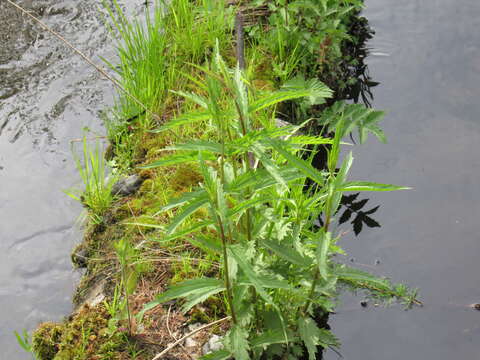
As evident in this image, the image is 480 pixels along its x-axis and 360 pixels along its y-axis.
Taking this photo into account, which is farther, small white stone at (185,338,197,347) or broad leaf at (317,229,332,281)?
small white stone at (185,338,197,347)

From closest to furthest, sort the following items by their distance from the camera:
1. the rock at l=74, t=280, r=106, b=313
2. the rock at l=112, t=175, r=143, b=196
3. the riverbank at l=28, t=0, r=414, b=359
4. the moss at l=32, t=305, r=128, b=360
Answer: the riverbank at l=28, t=0, r=414, b=359
the moss at l=32, t=305, r=128, b=360
the rock at l=74, t=280, r=106, b=313
the rock at l=112, t=175, r=143, b=196

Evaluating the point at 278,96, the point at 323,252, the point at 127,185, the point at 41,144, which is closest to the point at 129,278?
the point at 127,185

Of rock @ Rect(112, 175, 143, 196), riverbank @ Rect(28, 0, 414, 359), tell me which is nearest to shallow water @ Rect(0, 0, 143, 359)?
riverbank @ Rect(28, 0, 414, 359)

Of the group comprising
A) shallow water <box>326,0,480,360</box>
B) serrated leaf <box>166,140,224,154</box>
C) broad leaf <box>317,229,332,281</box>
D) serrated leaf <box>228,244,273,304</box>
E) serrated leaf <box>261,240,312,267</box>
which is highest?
serrated leaf <box>166,140,224,154</box>

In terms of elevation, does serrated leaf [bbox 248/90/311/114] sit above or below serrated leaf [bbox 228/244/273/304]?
above

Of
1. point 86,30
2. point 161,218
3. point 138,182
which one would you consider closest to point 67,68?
point 86,30

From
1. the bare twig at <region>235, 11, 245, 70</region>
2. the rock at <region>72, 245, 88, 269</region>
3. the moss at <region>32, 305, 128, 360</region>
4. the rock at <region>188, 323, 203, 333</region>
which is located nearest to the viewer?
the moss at <region>32, 305, 128, 360</region>

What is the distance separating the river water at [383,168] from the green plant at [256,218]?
0.83 metres

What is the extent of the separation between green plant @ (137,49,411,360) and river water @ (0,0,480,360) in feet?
2.74

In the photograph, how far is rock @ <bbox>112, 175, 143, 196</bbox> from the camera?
3238 mm

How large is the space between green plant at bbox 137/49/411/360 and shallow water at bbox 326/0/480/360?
0.81 m

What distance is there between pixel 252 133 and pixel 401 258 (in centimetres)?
190

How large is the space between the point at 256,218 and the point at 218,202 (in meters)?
0.50

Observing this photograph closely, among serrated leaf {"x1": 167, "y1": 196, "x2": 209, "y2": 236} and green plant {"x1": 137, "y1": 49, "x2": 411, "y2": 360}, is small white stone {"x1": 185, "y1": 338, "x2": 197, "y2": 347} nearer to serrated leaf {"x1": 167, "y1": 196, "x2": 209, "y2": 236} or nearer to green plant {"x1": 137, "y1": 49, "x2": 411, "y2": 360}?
green plant {"x1": 137, "y1": 49, "x2": 411, "y2": 360}
